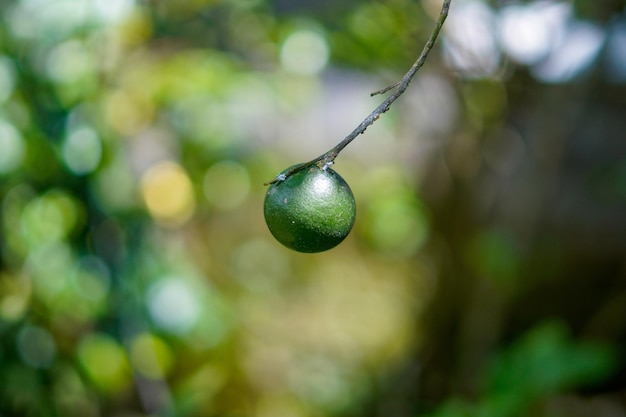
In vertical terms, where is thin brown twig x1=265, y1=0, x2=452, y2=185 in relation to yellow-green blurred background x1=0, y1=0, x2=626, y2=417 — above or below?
below

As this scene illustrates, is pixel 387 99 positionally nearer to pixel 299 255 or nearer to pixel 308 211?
pixel 308 211

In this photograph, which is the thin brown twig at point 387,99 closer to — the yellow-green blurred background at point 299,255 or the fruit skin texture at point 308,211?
the fruit skin texture at point 308,211

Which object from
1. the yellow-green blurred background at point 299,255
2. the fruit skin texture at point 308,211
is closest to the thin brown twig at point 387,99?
the fruit skin texture at point 308,211

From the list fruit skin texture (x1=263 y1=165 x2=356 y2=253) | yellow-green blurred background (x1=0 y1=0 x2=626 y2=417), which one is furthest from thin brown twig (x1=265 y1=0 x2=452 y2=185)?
yellow-green blurred background (x1=0 y1=0 x2=626 y2=417)

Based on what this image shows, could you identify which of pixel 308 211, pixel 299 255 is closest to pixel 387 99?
pixel 308 211

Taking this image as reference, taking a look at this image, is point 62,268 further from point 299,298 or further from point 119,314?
point 299,298

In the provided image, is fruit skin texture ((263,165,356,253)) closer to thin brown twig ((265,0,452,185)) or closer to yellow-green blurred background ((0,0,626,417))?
thin brown twig ((265,0,452,185))
